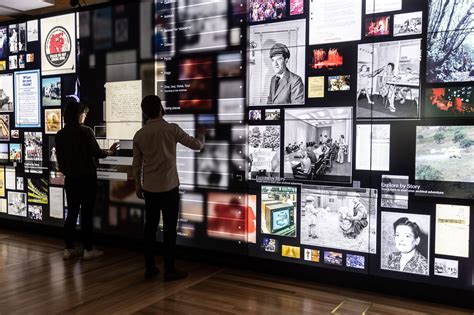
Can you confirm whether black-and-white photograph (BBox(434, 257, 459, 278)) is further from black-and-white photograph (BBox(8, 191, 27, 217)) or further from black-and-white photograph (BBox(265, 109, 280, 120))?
black-and-white photograph (BBox(8, 191, 27, 217))

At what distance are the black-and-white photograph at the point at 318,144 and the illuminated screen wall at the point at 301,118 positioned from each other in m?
0.01

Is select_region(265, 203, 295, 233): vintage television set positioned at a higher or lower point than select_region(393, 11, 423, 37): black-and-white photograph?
lower

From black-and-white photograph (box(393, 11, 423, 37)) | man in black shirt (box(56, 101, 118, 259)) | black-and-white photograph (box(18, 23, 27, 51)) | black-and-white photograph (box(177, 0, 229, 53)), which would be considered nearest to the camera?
black-and-white photograph (box(393, 11, 423, 37))

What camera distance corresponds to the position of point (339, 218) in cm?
351

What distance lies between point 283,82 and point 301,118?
13.8 inches

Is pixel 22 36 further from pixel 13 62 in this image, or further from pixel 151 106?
pixel 151 106

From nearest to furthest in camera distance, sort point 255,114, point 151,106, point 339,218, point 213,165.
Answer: point 339,218
point 151,106
point 255,114
point 213,165

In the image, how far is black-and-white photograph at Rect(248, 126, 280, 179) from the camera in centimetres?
377

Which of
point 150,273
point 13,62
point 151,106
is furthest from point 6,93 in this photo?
point 150,273

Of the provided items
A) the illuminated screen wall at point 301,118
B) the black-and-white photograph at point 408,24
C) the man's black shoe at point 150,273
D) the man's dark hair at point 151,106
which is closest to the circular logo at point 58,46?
the illuminated screen wall at point 301,118

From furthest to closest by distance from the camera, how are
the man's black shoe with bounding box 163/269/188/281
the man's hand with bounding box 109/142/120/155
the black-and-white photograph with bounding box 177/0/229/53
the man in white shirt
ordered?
the man's hand with bounding box 109/142/120/155 < the black-and-white photograph with bounding box 177/0/229/53 < the man's black shoe with bounding box 163/269/188/281 < the man in white shirt

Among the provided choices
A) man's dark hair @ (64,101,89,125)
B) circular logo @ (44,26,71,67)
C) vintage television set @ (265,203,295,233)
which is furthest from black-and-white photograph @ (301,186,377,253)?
circular logo @ (44,26,71,67)

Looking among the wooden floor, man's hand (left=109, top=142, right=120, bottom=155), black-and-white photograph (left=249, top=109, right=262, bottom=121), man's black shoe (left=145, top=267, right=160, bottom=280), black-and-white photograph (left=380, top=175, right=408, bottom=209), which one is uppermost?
black-and-white photograph (left=249, top=109, right=262, bottom=121)

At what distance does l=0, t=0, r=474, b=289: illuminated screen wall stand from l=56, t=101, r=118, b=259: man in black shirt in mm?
448
